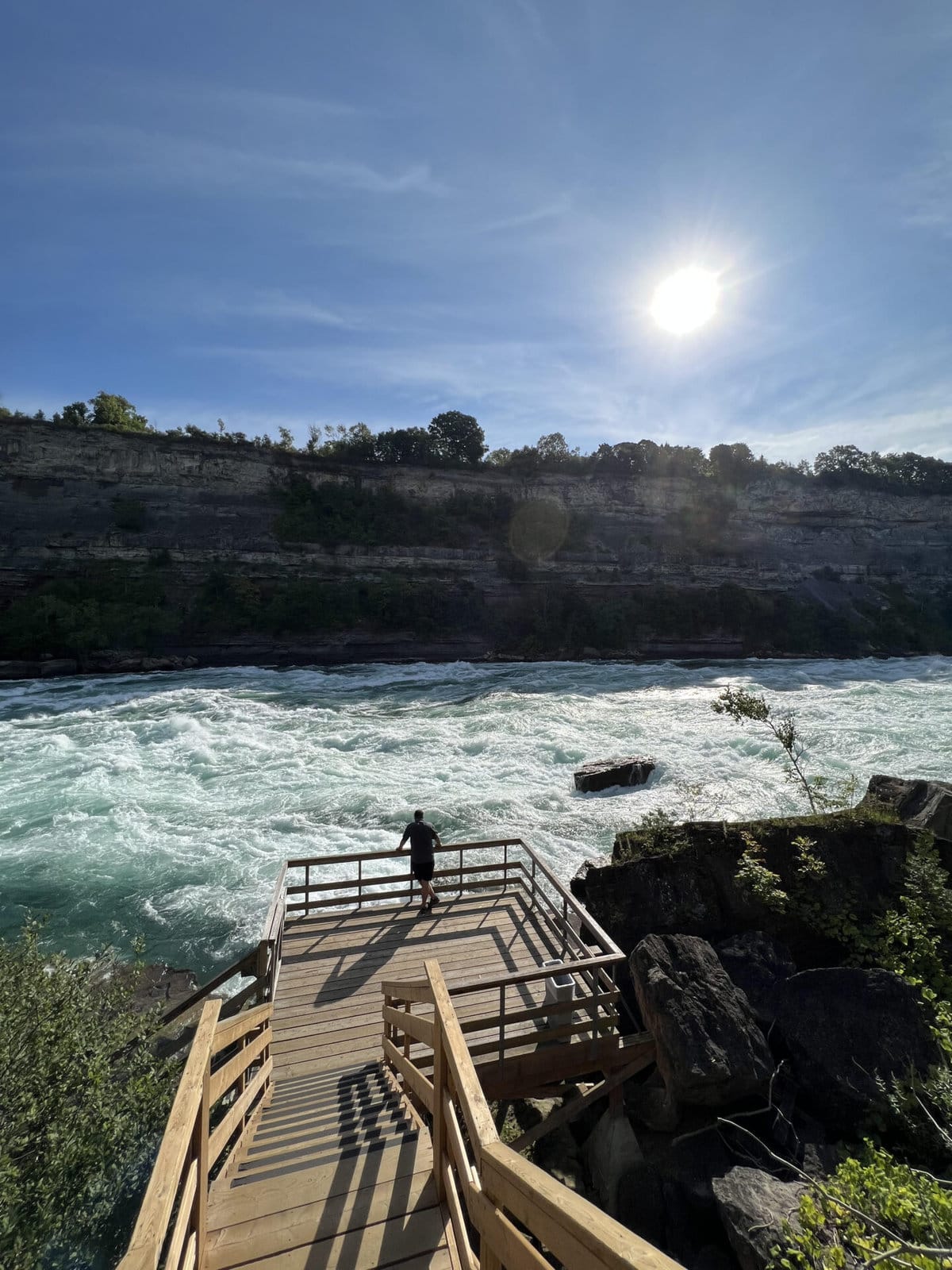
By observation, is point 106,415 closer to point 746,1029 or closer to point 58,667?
point 58,667

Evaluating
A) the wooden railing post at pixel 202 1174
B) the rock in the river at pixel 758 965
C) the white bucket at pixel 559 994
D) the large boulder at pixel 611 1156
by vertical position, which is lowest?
the large boulder at pixel 611 1156

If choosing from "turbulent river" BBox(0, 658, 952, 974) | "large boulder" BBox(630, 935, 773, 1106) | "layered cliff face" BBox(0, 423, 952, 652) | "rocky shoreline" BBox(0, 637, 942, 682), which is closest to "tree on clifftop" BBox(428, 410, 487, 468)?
"layered cliff face" BBox(0, 423, 952, 652)

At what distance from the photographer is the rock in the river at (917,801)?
380 inches

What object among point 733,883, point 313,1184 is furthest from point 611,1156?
point 313,1184

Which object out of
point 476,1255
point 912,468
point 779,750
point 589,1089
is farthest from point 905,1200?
point 912,468

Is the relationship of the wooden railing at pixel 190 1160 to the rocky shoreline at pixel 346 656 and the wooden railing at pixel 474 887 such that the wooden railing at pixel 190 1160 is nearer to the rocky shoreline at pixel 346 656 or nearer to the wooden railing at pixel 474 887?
the wooden railing at pixel 474 887

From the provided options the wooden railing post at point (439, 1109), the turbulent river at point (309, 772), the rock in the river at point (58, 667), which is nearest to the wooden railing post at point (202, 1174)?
the wooden railing post at point (439, 1109)

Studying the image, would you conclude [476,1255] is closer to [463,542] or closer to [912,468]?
[463,542]

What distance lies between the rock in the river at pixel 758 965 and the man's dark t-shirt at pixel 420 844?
12.9 feet

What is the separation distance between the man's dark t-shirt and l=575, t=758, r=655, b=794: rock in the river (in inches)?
297

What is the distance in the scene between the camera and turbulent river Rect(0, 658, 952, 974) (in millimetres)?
10445

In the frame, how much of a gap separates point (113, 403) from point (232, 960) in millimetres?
54307

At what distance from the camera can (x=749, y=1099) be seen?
572 cm

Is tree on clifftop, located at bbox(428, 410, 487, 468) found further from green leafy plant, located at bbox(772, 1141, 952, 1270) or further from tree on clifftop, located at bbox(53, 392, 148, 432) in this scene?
green leafy plant, located at bbox(772, 1141, 952, 1270)
